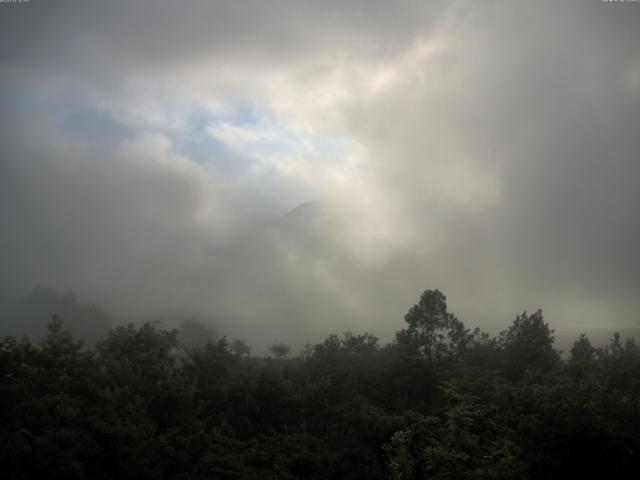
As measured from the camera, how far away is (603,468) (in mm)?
23078

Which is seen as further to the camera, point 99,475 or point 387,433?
point 387,433

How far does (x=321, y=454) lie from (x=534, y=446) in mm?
13737

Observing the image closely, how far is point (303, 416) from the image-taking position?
37312mm

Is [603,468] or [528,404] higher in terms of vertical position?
[528,404]

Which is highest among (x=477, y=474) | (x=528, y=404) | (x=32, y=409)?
(x=528, y=404)

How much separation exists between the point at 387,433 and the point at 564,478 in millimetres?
11956

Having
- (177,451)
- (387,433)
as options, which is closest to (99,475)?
(177,451)

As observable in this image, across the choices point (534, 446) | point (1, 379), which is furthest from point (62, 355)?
point (534, 446)

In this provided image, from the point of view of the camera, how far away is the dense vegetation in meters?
23.1

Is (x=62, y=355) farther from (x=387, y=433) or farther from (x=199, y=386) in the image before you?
(x=387, y=433)

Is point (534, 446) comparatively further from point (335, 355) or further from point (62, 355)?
point (62, 355)

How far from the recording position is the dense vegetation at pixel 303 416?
2311cm

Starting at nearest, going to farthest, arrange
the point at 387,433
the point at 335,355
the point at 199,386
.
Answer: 1. the point at 387,433
2. the point at 199,386
3. the point at 335,355

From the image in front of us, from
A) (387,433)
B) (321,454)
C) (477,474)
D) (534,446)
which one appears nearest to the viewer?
(477,474)
